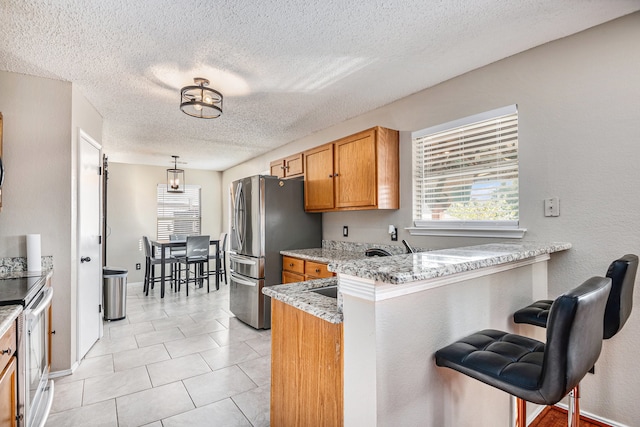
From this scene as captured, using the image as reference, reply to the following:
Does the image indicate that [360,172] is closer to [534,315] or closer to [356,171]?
[356,171]

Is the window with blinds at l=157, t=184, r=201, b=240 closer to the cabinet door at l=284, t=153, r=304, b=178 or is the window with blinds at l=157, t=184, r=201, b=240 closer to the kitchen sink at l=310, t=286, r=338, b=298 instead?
the cabinet door at l=284, t=153, r=304, b=178

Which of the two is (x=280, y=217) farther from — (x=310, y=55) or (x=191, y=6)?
(x=191, y=6)

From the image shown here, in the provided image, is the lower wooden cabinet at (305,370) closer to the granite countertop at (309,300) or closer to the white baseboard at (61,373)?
the granite countertop at (309,300)

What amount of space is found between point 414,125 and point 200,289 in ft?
15.5

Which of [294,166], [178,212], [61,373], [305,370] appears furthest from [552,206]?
[178,212]

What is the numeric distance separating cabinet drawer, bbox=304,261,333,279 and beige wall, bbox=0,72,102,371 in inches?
81.8

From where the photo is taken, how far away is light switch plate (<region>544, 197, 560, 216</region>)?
6.84 ft

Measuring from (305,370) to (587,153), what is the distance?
2090mm

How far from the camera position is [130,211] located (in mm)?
6387

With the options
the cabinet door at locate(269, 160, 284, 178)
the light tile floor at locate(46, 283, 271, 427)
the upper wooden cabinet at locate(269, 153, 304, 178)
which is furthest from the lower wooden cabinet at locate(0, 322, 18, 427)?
the cabinet door at locate(269, 160, 284, 178)

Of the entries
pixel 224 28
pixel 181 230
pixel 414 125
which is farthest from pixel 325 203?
pixel 181 230

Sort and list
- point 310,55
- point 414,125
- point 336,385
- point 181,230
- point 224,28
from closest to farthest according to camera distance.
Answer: point 336,385, point 224,28, point 310,55, point 414,125, point 181,230

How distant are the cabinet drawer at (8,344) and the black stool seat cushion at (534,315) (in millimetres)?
2391

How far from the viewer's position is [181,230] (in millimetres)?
6973
